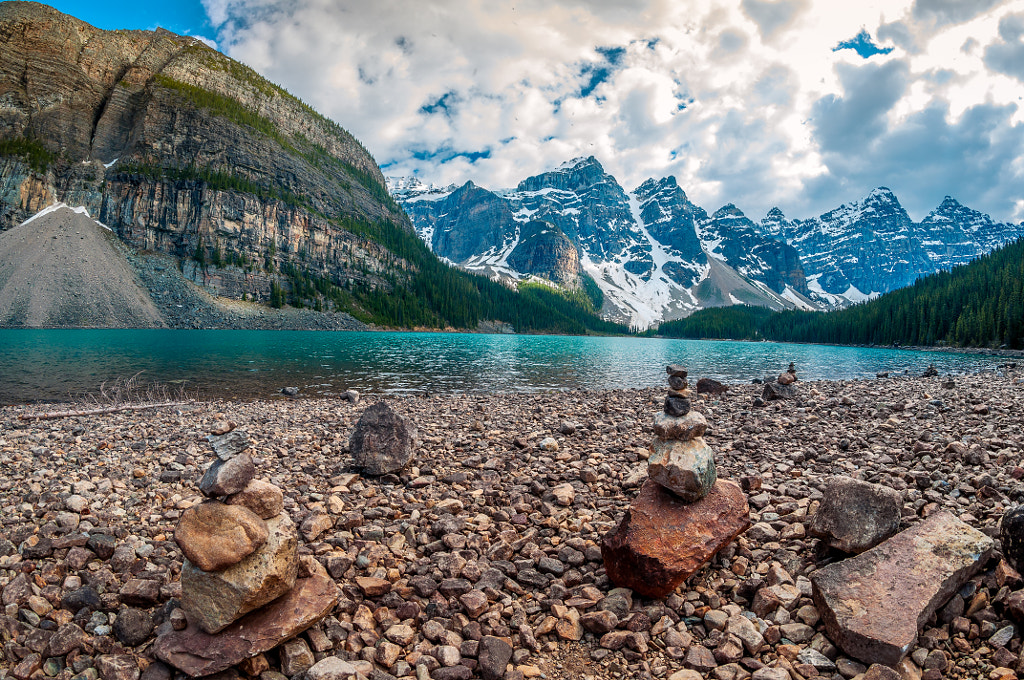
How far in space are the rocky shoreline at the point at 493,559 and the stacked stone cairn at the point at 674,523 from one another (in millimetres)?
315

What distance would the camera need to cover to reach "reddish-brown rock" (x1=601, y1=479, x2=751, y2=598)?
5.37 metres

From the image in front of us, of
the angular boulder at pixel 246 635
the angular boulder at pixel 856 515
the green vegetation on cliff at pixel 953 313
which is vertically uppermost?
the green vegetation on cliff at pixel 953 313

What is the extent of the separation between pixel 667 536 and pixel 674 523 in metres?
0.28

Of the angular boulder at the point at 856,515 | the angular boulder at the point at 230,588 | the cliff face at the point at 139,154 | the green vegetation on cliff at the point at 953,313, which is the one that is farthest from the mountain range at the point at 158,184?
the green vegetation on cliff at the point at 953,313

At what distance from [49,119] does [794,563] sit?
24352 centimetres

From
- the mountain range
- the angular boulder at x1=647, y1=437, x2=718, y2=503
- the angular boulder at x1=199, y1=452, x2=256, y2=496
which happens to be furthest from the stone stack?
the mountain range

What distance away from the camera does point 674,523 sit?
5828mm

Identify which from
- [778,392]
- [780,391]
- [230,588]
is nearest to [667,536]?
[230,588]

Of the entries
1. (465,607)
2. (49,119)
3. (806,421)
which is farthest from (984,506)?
(49,119)

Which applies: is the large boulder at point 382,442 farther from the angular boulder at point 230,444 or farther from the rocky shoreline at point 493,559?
the angular boulder at point 230,444

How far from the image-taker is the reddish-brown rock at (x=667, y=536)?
537 centimetres

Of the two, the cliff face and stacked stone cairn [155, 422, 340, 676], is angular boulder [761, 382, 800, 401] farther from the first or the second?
the cliff face

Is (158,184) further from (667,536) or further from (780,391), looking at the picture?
(667,536)

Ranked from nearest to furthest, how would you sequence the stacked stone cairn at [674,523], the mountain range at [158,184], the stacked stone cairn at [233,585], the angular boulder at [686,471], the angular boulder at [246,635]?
1. the angular boulder at [246,635]
2. the stacked stone cairn at [233,585]
3. the stacked stone cairn at [674,523]
4. the angular boulder at [686,471]
5. the mountain range at [158,184]
